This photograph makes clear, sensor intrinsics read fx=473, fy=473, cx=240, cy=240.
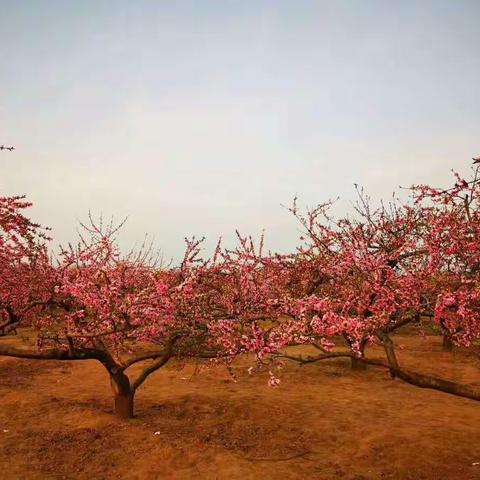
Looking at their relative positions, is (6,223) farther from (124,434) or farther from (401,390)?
(401,390)

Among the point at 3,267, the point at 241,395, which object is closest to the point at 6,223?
the point at 3,267

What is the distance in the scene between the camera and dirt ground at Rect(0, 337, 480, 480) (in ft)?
31.7

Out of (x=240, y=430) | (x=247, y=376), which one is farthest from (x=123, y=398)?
(x=247, y=376)

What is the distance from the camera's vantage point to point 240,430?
39.0 feet

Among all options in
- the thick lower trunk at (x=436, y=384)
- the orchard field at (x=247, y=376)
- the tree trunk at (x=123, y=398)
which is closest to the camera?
the thick lower trunk at (x=436, y=384)

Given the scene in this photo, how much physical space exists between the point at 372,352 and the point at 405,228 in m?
8.24

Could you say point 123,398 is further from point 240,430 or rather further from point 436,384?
point 436,384

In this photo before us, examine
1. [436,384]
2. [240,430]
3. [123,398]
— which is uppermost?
[436,384]

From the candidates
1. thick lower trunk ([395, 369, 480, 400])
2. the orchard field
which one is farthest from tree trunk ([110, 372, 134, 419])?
thick lower trunk ([395, 369, 480, 400])

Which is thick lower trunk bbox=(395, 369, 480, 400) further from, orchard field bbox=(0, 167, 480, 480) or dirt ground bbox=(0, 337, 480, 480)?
dirt ground bbox=(0, 337, 480, 480)

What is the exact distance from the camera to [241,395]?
14.9 meters

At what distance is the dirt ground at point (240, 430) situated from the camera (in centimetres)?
966

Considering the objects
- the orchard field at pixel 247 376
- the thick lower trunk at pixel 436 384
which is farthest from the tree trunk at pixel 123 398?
the thick lower trunk at pixel 436 384

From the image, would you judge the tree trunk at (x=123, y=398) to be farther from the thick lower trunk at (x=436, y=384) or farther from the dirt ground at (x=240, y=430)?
the thick lower trunk at (x=436, y=384)
